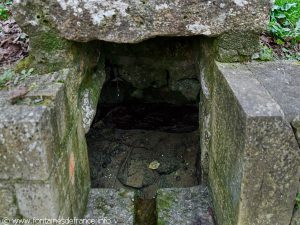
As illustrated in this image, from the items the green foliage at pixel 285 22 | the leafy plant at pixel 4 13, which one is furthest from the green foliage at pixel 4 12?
the green foliage at pixel 285 22

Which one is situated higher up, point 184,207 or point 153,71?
point 153,71

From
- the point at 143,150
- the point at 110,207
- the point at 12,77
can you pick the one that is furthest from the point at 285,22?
the point at 12,77

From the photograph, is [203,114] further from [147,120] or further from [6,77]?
[6,77]

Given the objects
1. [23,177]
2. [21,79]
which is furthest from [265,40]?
[23,177]

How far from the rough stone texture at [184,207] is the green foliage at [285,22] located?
1.46m

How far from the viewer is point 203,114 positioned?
9.12 feet

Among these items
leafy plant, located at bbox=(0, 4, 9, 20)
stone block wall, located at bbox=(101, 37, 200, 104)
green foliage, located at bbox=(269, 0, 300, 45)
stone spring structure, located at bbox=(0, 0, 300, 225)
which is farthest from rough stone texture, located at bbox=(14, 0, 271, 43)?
leafy plant, located at bbox=(0, 4, 9, 20)

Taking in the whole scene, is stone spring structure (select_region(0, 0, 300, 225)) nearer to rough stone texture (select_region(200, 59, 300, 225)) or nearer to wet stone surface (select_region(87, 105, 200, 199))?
rough stone texture (select_region(200, 59, 300, 225))

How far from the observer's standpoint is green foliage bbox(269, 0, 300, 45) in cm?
314

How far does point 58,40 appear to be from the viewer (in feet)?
7.13

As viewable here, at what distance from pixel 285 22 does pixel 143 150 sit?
68.8 inches

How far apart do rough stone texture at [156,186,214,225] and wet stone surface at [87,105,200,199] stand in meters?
0.47

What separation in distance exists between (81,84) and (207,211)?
1223 millimetres

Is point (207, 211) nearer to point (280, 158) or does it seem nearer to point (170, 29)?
point (280, 158)
